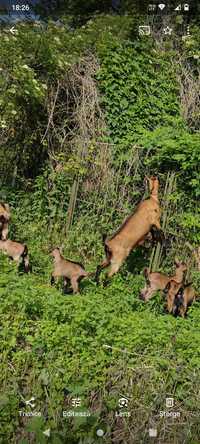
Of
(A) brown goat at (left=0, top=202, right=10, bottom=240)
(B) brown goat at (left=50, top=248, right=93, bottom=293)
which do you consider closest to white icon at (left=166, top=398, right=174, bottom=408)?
(B) brown goat at (left=50, top=248, right=93, bottom=293)

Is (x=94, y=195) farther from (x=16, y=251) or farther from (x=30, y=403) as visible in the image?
(x=30, y=403)

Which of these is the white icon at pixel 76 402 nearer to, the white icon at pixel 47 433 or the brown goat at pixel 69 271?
the white icon at pixel 47 433

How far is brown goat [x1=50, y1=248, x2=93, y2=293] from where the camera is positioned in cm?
485

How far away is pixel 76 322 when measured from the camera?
12.7 feet

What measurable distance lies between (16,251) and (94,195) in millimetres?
1127

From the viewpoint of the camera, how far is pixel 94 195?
602 centimetres

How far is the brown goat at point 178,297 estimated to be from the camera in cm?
481

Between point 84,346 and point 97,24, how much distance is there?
3781 mm

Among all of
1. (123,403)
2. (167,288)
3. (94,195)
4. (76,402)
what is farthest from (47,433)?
(94,195)

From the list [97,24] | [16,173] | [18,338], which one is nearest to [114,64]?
[97,24]

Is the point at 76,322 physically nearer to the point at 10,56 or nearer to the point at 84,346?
the point at 84,346

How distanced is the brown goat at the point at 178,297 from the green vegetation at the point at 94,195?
102 millimetres

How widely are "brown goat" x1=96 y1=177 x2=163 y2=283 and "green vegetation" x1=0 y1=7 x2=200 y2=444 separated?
176 millimetres

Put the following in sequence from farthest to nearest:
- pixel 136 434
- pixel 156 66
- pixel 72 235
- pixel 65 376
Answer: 1. pixel 156 66
2. pixel 72 235
3. pixel 65 376
4. pixel 136 434
